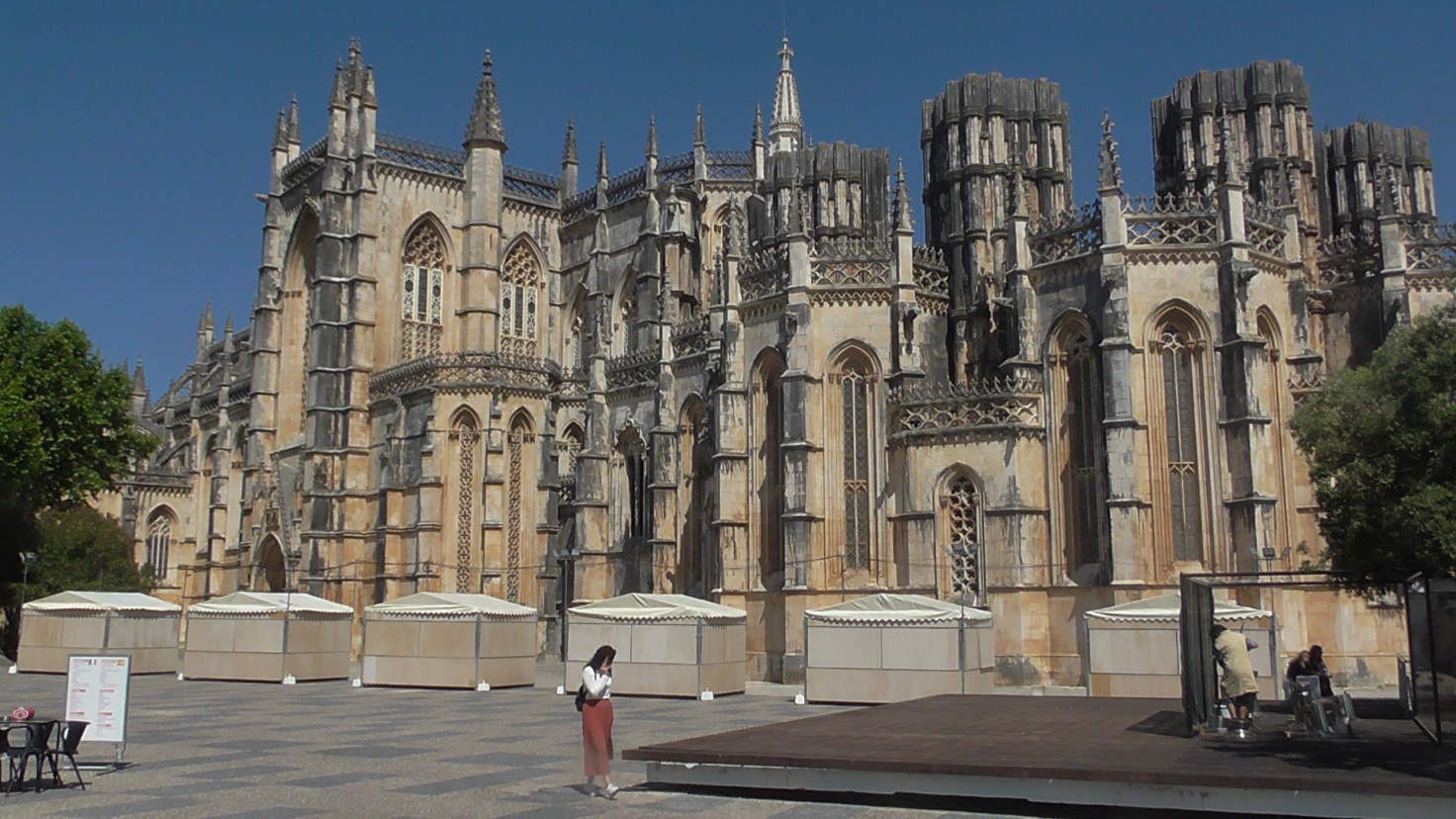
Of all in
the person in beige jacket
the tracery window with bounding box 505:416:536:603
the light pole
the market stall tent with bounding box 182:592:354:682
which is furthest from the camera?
the tracery window with bounding box 505:416:536:603

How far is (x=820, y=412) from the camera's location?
37062 mm

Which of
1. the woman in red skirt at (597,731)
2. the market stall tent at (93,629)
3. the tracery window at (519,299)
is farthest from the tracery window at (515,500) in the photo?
the woman in red skirt at (597,731)

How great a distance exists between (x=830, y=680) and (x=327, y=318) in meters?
35.0

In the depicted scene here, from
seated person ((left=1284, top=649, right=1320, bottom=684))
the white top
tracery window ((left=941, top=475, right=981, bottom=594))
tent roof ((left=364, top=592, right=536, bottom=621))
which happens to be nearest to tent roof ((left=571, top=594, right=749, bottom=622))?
tent roof ((left=364, top=592, right=536, bottom=621))

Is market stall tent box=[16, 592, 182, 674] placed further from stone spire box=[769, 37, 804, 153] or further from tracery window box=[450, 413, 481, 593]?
stone spire box=[769, 37, 804, 153]

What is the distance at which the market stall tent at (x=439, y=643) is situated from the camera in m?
32.1

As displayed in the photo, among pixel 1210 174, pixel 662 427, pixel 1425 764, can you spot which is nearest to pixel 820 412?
pixel 662 427

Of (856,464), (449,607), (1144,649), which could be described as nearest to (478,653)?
(449,607)

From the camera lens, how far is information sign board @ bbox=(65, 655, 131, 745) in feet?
55.2

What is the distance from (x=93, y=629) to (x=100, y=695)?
22.5 m

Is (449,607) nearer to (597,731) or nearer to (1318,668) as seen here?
(597,731)

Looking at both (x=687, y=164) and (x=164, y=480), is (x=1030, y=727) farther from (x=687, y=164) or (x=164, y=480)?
(x=164, y=480)

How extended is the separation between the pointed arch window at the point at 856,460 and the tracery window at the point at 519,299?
25899mm

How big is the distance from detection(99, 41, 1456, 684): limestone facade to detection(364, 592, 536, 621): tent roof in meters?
7.27
